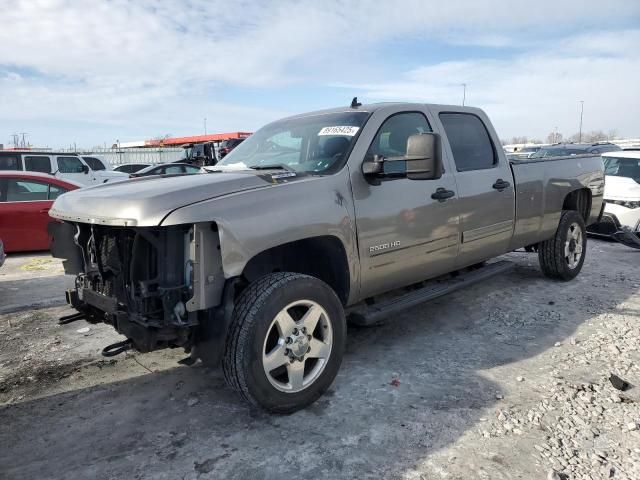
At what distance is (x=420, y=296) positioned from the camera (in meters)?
4.09

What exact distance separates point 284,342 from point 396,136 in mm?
1913

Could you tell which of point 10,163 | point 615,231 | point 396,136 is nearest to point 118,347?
point 396,136

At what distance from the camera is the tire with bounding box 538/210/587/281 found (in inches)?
229

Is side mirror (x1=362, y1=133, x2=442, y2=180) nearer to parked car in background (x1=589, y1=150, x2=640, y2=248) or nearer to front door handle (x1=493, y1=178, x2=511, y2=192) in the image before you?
front door handle (x1=493, y1=178, x2=511, y2=192)

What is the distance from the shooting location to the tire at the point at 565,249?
5.81 m

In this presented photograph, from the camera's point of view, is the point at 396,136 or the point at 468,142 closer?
the point at 396,136

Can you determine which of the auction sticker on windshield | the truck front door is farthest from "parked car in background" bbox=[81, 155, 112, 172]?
the truck front door

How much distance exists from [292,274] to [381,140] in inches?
53.6

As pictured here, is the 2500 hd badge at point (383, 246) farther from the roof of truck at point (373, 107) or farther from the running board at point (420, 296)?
the roof of truck at point (373, 107)

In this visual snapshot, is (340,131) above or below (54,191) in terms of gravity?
above

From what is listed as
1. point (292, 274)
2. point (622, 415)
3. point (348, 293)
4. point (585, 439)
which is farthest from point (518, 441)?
point (292, 274)

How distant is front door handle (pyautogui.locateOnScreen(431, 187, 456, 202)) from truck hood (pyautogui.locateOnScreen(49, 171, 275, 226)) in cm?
145

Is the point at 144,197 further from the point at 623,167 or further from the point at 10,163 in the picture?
the point at 10,163

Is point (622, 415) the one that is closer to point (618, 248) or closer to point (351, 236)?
point (351, 236)
